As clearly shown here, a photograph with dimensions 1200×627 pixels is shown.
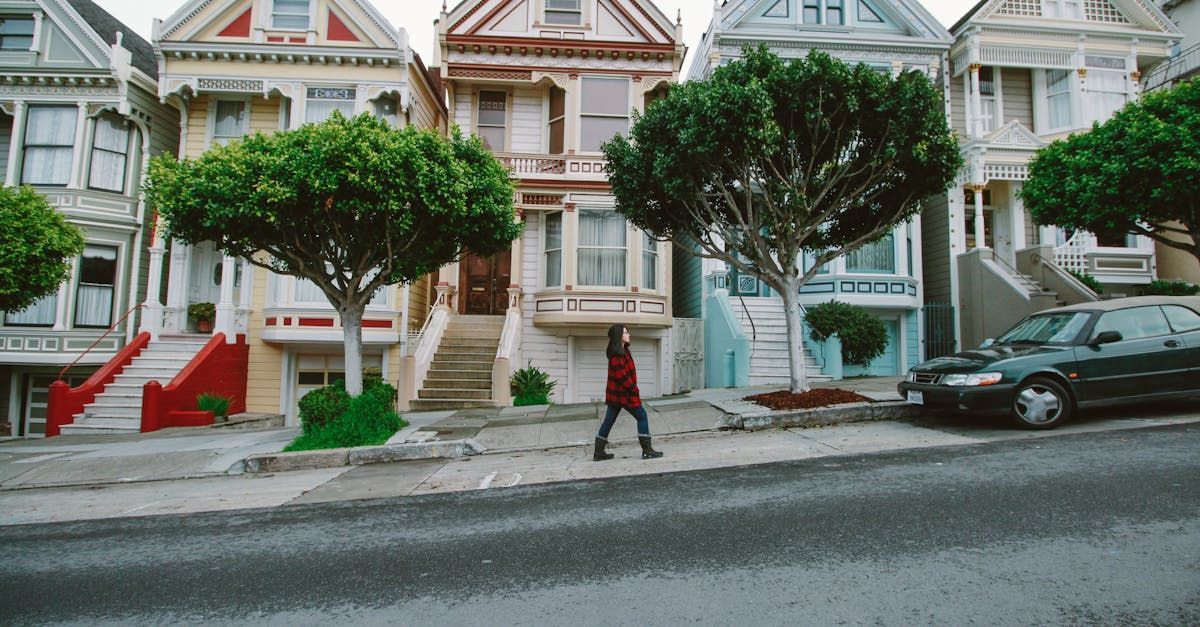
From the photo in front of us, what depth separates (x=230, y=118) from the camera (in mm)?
16469

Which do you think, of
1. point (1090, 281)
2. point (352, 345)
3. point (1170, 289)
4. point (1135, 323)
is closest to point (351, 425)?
point (352, 345)

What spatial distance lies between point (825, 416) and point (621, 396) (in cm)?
362

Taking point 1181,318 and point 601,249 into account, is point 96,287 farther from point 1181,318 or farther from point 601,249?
point 1181,318

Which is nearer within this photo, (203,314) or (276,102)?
(203,314)

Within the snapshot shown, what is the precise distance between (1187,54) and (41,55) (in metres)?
33.5

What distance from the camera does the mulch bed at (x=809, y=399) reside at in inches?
379

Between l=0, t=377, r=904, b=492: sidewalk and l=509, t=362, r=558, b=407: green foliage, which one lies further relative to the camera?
l=509, t=362, r=558, b=407: green foliage

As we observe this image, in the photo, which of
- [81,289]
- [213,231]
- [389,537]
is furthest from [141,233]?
[389,537]

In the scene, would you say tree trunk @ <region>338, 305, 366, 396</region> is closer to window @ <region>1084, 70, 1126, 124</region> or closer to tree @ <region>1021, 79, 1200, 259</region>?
tree @ <region>1021, 79, 1200, 259</region>

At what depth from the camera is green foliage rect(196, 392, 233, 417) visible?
13453mm

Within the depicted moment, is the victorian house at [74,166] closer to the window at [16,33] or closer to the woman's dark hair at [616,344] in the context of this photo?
the window at [16,33]

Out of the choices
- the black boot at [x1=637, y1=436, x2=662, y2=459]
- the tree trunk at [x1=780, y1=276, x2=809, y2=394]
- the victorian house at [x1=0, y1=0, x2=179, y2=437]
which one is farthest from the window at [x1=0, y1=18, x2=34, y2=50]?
the tree trunk at [x1=780, y1=276, x2=809, y2=394]

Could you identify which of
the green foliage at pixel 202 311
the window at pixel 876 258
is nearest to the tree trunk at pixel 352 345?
the green foliage at pixel 202 311

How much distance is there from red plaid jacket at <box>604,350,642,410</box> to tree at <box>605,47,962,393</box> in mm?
3690
